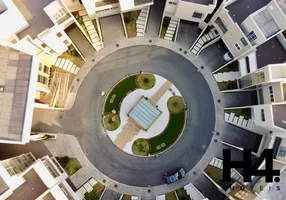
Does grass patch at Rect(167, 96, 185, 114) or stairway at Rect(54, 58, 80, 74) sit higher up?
stairway at Rect(54, 58, 80, 74)

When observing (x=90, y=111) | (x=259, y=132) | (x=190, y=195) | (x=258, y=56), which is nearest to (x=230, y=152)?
(x=259, y=132)

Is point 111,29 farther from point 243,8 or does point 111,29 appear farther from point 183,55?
point 243,8

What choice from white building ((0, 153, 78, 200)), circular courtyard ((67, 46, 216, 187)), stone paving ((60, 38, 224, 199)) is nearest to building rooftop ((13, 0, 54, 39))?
stone paving ((60, 38, 224, 199))

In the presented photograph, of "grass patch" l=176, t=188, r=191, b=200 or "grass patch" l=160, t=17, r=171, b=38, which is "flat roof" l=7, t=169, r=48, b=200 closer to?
"grass patch" l=176, t=188, r=191, b=200

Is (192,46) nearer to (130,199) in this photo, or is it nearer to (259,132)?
(259,132)

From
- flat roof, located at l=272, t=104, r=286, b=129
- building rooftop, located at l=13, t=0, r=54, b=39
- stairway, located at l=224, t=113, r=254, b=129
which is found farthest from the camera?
stairway, located at l=224, t=113, r=254, b=129

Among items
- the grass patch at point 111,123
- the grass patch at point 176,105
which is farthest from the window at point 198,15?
the grass patch at point 111,123

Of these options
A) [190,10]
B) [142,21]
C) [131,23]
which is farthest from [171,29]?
[131,23]
